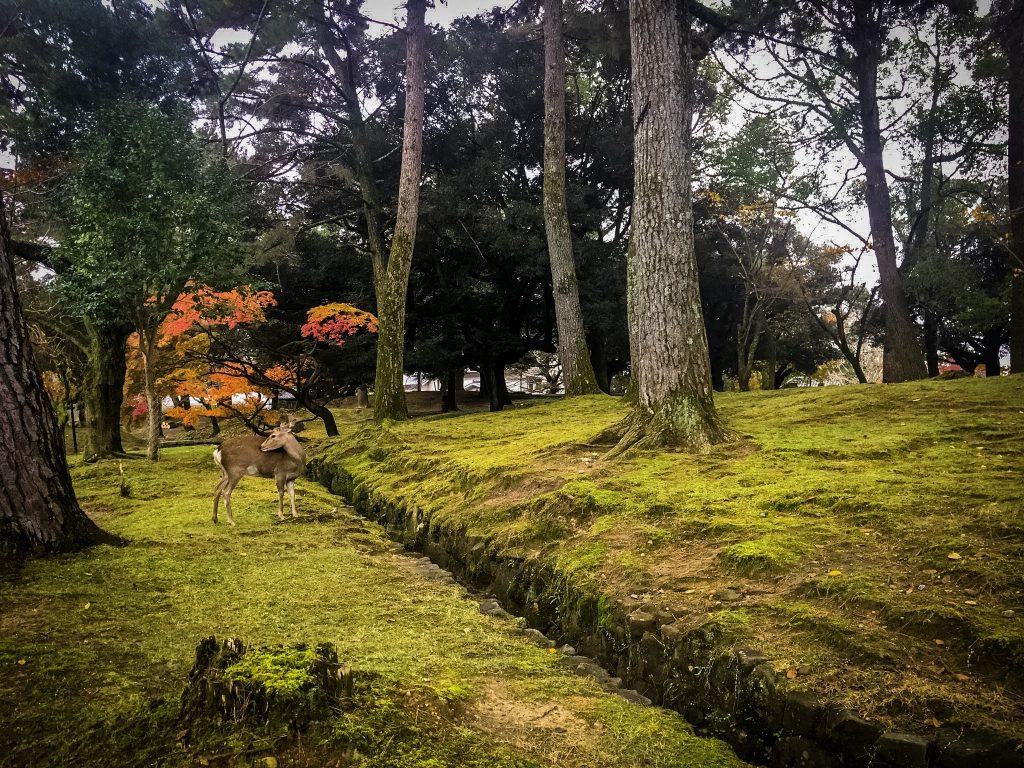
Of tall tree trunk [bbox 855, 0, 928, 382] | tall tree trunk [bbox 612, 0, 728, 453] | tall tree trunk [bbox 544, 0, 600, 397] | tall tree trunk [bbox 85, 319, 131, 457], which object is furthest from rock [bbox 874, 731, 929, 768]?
tall tree trunk [bbox 85, 319, 131, 457]

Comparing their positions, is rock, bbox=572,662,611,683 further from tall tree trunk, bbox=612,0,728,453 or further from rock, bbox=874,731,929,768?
tall tree trunk, bbox=612,0,728,453

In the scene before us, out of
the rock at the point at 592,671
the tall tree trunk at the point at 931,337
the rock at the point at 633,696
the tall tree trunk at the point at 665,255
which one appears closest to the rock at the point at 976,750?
the rock at the point at 633,696

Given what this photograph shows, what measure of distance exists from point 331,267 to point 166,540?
13039 mm

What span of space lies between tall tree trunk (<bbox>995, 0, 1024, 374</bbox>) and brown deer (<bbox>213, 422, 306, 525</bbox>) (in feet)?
41.7

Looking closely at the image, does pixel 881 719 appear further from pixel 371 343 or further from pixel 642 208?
pixel 371 343

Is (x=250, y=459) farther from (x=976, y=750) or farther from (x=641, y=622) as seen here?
(x=976, y=750)

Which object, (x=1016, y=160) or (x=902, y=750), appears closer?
(x=902, y=750)

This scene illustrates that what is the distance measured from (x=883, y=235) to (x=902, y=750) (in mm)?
12646

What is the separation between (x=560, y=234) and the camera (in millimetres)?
12031

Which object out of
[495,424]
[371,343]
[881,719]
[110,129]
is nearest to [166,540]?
[881,719]

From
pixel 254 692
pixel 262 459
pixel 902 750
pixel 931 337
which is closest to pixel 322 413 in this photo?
pixel 262 459

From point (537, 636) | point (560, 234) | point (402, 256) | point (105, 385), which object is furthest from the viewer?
point (560, 234)

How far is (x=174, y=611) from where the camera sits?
2.81m

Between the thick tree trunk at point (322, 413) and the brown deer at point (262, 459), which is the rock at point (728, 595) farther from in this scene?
the thick tree trunk at point (322, 413)
